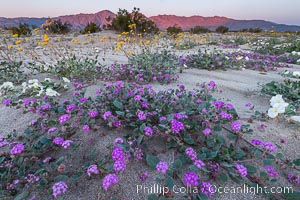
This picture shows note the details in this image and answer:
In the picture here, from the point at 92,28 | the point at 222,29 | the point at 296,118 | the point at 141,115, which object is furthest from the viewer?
the point at 222,29

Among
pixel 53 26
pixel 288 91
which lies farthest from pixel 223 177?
pixel 53 26

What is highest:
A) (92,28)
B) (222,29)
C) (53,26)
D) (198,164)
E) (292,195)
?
(222,29)

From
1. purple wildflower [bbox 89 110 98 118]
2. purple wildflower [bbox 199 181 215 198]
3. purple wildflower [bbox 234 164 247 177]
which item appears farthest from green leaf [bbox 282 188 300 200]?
purple wildflower [bbox 89 110 98 118]

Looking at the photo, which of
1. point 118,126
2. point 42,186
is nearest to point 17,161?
point 42,186

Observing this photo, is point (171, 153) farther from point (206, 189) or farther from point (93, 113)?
point (93, 113)

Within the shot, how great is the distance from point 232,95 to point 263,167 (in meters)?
1.68

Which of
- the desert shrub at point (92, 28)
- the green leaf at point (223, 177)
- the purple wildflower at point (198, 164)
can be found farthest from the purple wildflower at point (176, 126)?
the desert shrub at point (92, 28)

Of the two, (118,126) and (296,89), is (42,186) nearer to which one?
(118,126)

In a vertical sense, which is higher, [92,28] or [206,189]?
[92,28]

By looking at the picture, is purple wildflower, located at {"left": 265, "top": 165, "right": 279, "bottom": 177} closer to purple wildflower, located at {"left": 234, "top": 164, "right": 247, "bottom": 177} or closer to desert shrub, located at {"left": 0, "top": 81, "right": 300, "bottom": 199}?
desert shrub, located at {"left": 0, "top": 81, "right": 300, "bottom": 199}

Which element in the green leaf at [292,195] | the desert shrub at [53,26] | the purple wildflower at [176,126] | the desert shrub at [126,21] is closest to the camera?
the green leaf at [292,195]

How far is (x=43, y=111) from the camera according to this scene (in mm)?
2219

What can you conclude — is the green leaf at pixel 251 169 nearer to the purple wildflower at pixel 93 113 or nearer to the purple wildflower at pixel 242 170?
the purple wildflower at pixel 242 170

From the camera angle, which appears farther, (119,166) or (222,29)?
(222,29)
